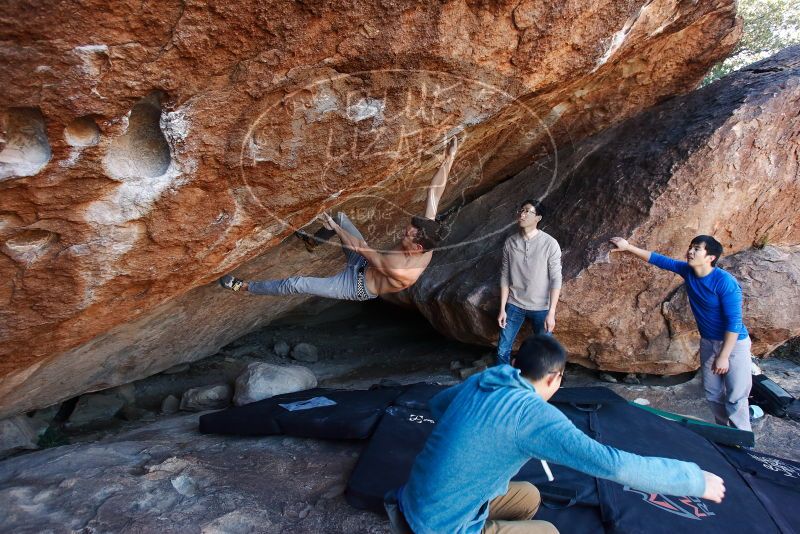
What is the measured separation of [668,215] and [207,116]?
3.53 meters

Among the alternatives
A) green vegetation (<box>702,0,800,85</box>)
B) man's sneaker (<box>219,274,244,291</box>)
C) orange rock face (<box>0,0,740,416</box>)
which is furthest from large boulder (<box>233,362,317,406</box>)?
green vegetation (<box>702,0,800,85</box>)

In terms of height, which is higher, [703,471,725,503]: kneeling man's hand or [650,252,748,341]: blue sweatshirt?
[650,252,748,341]: blue sweatshirt

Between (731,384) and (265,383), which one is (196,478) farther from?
(731,384)

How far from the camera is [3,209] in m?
2.40

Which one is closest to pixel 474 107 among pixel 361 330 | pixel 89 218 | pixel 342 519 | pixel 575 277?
pixel 575 277

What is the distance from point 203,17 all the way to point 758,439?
451 centimetres

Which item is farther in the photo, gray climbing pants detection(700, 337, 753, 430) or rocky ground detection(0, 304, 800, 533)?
gray climbing pants detection(700, 337, 753, 430)

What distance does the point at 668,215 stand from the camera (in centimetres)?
433

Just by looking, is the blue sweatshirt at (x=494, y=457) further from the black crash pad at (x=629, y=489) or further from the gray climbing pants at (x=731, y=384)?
Answer: the gray climbing pants at (x=731, y=384)

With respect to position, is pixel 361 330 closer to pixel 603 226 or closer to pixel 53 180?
pixel 603 226

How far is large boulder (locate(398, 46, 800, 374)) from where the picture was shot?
434cm

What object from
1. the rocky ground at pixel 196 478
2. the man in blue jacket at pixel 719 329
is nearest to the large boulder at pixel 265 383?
the rocky ground at pixel 196 478

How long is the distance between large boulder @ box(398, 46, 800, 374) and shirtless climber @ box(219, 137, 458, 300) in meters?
1.15

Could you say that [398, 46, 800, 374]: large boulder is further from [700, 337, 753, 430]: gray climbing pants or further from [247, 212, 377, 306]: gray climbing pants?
[247, 212, 377, 306]: gray climbing pants
